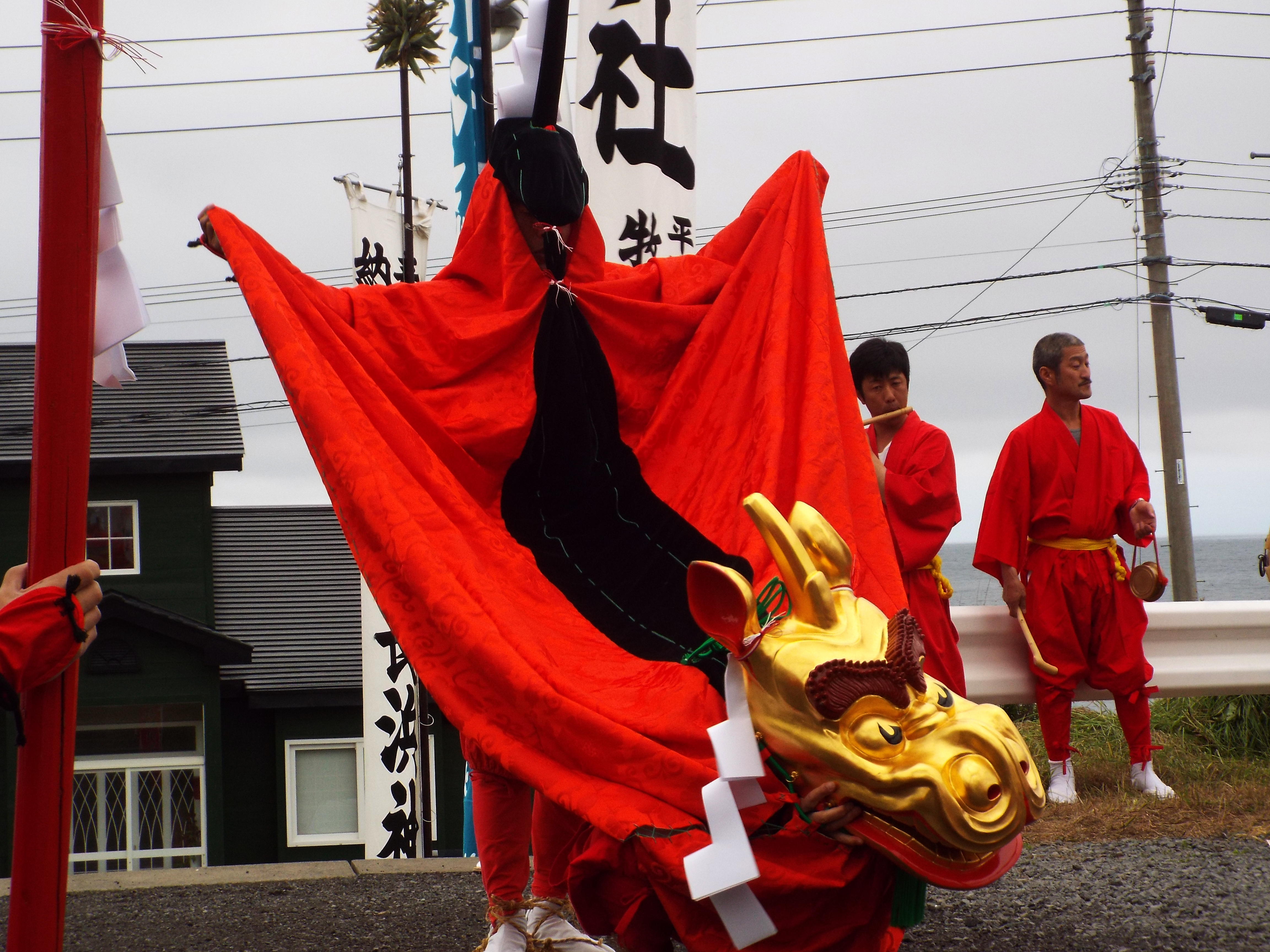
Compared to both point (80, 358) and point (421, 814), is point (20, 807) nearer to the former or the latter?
point (80, 358)

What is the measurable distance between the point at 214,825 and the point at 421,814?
5.49 metres

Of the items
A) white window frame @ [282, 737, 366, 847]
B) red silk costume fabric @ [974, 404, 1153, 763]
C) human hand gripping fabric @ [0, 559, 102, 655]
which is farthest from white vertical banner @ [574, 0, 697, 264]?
white window frame @ [282, 737, 366, 847]

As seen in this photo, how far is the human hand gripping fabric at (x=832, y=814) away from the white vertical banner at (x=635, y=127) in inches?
117

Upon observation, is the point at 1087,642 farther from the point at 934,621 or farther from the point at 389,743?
the point at 389,743

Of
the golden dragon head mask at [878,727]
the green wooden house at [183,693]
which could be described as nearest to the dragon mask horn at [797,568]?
the golden dragon head mask at [878,727]

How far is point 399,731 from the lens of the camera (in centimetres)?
820

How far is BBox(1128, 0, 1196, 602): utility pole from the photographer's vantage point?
45.5ft

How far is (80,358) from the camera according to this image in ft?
7.55

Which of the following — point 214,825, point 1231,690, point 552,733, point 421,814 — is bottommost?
point 214,825

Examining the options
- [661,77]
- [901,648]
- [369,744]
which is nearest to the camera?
[901,648]

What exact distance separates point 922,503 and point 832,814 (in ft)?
7.81

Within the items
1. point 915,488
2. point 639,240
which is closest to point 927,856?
point 915,488

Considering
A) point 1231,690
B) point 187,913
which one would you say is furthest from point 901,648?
point 1231,690

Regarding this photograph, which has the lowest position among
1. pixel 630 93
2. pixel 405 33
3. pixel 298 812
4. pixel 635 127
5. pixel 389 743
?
pixel 298 812
